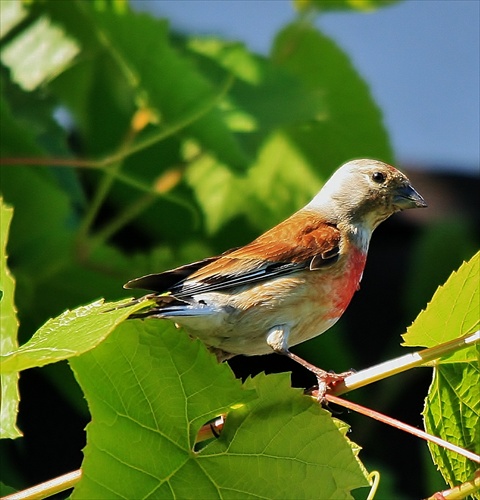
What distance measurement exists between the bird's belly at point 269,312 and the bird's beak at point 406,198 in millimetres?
407

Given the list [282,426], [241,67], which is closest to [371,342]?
[241,67]

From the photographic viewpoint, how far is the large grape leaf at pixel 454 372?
1983mm

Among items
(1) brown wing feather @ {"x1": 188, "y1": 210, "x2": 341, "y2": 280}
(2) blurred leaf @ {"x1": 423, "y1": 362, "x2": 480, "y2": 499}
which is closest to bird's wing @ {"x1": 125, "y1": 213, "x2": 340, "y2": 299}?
(1) brown wing feather @ {"x1": 188, "y1": 210, "x2": 341, "y2": 280}

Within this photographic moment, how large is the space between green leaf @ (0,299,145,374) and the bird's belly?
0.91 m

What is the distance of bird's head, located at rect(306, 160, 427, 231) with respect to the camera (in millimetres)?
3162

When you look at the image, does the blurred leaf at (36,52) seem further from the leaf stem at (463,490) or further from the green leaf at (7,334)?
the leaf stem at (463,490)

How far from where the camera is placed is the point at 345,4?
392 centimetres

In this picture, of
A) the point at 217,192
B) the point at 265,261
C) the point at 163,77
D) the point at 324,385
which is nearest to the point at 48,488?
the point at 324,385

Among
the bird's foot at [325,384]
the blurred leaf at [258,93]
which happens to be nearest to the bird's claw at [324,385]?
the bird's foot at [325,384]

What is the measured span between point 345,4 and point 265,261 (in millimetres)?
1498

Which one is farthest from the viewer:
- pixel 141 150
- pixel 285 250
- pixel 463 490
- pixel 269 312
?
pixel 141 150

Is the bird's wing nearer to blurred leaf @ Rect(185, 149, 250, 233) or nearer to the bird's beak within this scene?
the bird's beak

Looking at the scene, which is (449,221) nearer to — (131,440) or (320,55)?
(320,55)

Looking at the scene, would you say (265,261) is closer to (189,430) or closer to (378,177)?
(378,177)
